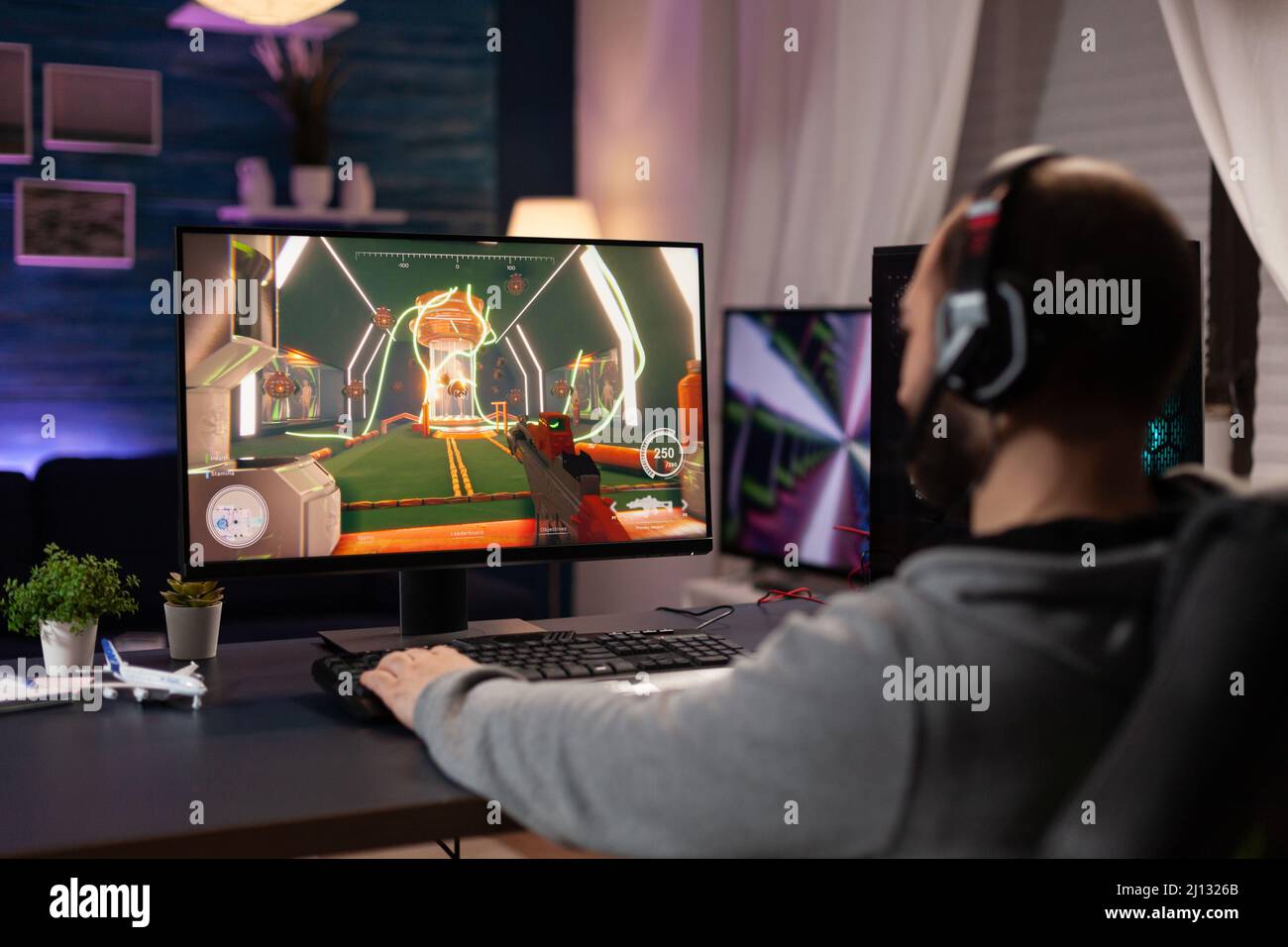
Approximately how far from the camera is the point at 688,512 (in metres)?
1.82

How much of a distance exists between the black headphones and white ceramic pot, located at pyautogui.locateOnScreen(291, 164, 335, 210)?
11.9ft

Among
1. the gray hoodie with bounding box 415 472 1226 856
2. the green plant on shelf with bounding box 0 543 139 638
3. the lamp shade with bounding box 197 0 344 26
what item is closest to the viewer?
the gray hoodie with bounding box 415 472 1226 856

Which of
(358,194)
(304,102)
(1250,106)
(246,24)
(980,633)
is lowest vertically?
(980,633)

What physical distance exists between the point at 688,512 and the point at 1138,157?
5.28 feet

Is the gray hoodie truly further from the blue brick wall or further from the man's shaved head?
the blue brick wall

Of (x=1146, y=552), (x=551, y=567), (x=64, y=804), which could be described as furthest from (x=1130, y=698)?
(x=551, y=567)

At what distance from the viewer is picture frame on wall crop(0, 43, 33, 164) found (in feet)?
12.9

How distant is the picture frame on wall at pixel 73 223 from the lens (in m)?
3.96

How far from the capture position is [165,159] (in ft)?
13.7

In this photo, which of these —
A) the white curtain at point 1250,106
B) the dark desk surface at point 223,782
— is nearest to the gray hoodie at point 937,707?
the dark desk surface at point 223,782

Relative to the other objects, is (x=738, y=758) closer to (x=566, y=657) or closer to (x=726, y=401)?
(x=566, y=657)

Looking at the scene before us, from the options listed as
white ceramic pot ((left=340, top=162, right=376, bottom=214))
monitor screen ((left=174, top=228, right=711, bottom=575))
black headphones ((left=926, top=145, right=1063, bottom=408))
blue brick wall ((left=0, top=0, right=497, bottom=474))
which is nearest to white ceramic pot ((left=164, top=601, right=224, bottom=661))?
monitor screen ((left=174, top=228, right=711, bottom=575))

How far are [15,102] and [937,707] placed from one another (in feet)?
13.2

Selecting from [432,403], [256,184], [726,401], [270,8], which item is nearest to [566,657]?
[432,403]
